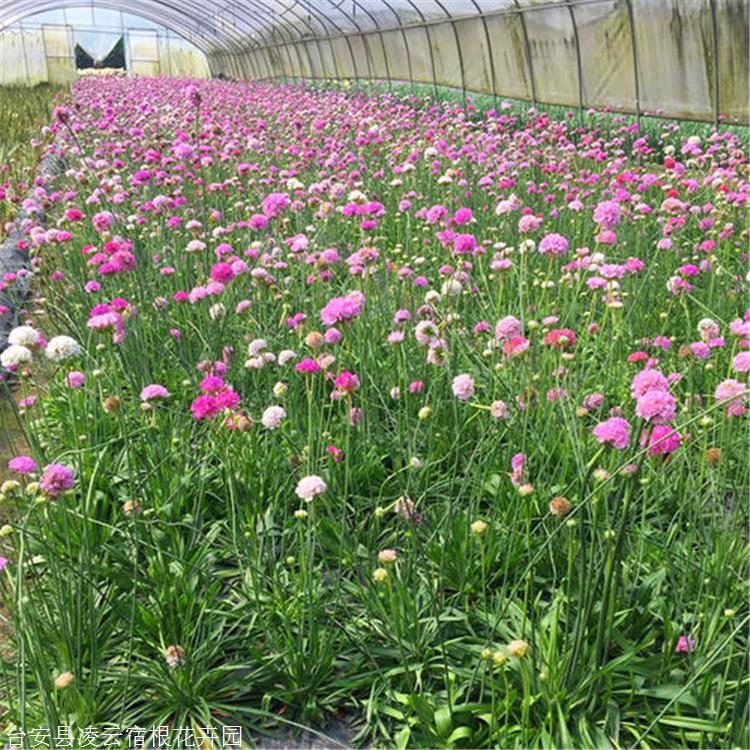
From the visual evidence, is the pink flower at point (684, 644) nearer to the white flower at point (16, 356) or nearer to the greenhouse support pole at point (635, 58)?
the white flower at point (16, 356)

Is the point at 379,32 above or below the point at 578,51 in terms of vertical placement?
above

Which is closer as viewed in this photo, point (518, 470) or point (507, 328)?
point (518, 470)

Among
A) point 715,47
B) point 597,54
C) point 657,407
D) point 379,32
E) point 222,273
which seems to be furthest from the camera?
point 379,32

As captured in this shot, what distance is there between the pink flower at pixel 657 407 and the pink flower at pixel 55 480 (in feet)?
3.98

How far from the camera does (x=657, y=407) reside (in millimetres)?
1476

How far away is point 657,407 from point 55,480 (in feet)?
4.13

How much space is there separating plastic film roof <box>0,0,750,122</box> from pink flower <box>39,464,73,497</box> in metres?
8.63

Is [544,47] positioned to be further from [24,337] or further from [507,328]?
[24,337]

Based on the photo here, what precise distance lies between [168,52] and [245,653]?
3838cm

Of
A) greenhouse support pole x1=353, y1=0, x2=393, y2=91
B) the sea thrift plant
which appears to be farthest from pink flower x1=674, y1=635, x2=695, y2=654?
greenhouse support pole x1=353, y1=0, x2=393, y2=91

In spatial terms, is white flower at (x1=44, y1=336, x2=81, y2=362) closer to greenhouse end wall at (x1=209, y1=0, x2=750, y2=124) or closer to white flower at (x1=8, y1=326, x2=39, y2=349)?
white flower at (x1=8, y1=326, x2=39, y2=349)

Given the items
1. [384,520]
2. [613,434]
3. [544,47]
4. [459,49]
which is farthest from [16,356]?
[459,49]

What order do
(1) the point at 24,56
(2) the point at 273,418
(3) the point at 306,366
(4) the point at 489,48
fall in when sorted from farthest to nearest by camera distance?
1. (1) the point at 24,56
2. (4) the point at 489,48
3. (3) the point at 306,366
4. (2) the point at 273,418

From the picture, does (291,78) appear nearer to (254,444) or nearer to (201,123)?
(201,123)
